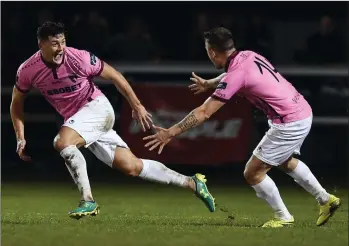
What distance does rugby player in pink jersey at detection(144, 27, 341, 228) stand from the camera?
30.4 feet

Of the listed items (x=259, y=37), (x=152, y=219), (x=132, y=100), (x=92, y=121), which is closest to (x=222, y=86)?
(x=132, y=100)

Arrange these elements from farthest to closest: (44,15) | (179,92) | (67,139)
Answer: (44,15), (179,92), (67,139)

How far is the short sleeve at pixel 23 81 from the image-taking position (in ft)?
32.8

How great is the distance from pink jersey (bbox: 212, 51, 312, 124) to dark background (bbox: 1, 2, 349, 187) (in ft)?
16.2

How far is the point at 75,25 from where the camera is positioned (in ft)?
53.0

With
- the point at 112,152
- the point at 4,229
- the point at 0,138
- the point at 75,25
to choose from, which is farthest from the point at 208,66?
the point at 4,229

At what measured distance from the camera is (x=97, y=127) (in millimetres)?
10016

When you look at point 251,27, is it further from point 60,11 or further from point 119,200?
point 119,200

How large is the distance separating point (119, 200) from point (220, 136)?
274cm

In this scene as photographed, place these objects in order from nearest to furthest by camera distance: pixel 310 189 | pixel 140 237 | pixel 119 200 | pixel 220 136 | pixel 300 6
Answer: pixel 140 237 → pixel 310 189 → pixel 119 200 → pixel 220 136 → pixel 300 6

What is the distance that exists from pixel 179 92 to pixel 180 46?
5.42 ft

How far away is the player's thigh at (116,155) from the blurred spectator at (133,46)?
5869 mm

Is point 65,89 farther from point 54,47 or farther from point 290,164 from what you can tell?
point 290,164

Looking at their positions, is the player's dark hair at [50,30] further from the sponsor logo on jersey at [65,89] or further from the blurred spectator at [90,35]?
the blurred spectator at [90,35]
